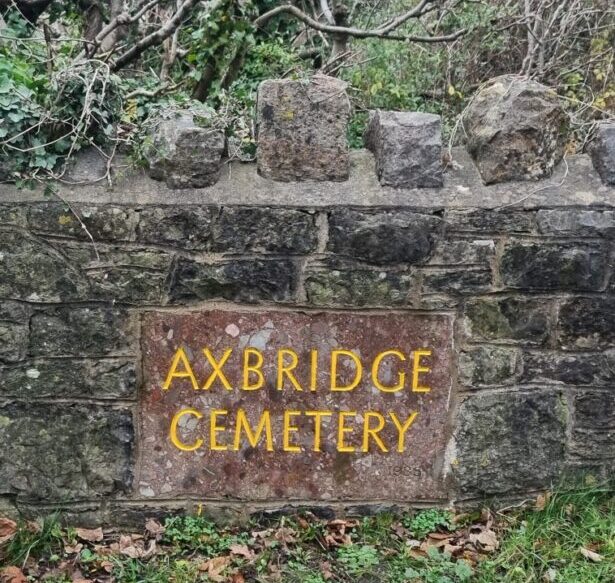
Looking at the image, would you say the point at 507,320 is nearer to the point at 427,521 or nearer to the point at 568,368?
the point at 568,368

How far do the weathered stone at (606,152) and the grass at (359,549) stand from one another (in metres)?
1.19

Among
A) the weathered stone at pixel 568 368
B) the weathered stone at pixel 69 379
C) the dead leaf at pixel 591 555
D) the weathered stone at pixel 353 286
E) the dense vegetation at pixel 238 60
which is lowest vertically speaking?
the dead leaf at pixel 591 555

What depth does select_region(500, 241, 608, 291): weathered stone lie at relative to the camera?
2.47 meters

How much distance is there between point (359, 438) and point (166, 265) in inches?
38.1

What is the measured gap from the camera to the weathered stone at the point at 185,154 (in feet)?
7.76

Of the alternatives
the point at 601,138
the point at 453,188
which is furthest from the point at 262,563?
the point at 601,138

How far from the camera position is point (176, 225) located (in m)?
2.39

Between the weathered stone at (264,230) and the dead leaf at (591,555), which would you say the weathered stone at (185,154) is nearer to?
the weathered stone at (264,230)

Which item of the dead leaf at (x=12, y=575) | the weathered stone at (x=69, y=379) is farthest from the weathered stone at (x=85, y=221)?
the dead leaf at (x=12, y=575)

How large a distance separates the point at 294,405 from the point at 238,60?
173cm

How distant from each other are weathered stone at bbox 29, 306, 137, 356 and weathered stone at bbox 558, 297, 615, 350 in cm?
157

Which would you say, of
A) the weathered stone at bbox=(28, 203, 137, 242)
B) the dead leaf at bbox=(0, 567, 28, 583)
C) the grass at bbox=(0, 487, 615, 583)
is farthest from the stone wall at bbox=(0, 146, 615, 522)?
the dead leaf at bbox=(0, 567, 28, 583)

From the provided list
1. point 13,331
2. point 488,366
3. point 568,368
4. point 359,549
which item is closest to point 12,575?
point 13,331

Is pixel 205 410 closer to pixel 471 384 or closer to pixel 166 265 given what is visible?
pixel 166 265
